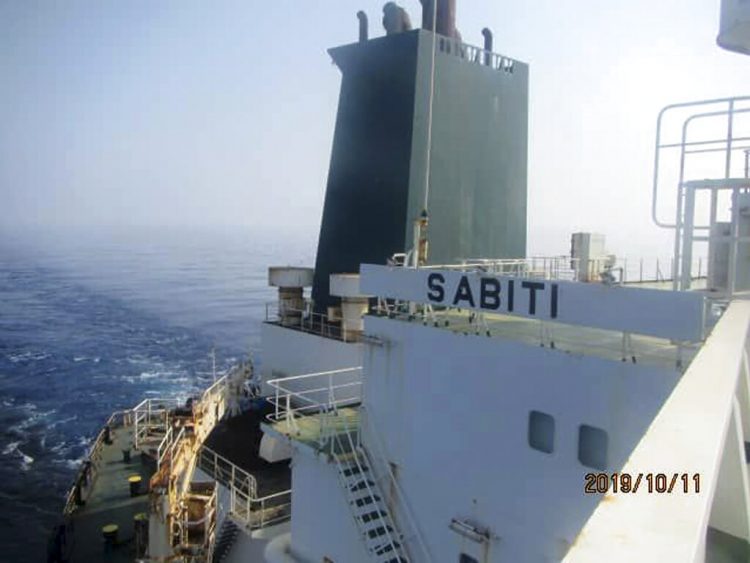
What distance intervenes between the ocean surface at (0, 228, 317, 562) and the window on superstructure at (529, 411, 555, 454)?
63.5 feet

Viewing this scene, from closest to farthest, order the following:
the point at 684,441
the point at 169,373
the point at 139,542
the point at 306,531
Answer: the point at 684,441 → the point at 306,531 → the point at 139,542 → the point at 169,373

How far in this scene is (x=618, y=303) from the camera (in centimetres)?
796

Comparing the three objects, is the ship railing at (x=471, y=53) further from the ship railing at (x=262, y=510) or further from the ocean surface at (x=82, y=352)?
the ocean surface at (x=82, y=352)

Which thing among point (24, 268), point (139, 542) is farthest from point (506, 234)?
point (24, 268)

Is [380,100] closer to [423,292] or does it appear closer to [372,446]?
[423,292]

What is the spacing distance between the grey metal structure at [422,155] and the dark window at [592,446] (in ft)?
35.1

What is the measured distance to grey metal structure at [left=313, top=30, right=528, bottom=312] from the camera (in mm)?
18453

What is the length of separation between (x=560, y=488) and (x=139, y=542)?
13115 mm

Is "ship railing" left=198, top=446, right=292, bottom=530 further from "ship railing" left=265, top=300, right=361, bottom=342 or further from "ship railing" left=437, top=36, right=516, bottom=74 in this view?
"ship railing" left=437, top=36, right=516, bottom=74

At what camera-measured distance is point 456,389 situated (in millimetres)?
10008

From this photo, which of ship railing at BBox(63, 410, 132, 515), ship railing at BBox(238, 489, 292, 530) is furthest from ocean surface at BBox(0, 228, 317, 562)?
ship railing at BBox(238, 489, 292, 530)

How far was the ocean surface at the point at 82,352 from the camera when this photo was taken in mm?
25828

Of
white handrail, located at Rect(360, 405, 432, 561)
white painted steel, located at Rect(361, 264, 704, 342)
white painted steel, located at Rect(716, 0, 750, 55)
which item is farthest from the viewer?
white handrail, located at Rect(360, 405, 432, 561)
